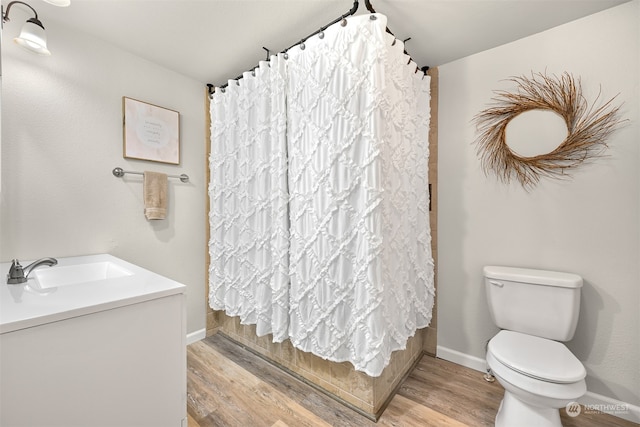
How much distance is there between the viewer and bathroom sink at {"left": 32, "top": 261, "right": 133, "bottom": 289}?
1.32 m

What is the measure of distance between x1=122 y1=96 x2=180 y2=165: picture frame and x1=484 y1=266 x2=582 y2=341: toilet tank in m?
2.46

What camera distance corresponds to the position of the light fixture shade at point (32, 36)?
4.03 ft

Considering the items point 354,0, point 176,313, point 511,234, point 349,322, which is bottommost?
point 349,322

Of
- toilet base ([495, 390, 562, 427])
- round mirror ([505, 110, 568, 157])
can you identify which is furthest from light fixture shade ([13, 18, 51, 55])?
toilet base ([495, 390, 562, 427])

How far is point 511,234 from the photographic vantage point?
172cm

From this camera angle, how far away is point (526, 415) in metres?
1.25

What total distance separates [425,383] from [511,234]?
1.13 meters

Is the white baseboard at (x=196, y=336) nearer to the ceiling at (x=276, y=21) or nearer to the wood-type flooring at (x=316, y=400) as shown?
the wood-type flooring at (x=316, y=400)

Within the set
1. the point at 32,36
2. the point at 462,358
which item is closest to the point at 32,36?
the point at 32,36

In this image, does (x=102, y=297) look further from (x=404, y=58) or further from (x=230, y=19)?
(x=404, y=58)

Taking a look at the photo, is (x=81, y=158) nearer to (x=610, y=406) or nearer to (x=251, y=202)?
(x=251, y=202)

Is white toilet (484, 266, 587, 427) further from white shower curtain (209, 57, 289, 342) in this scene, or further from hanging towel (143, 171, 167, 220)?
hanging towel (143, 171, 167, 220)

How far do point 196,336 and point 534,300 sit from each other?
247 centimetres

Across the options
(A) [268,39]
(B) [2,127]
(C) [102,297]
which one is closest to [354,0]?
(A) [268,39]
